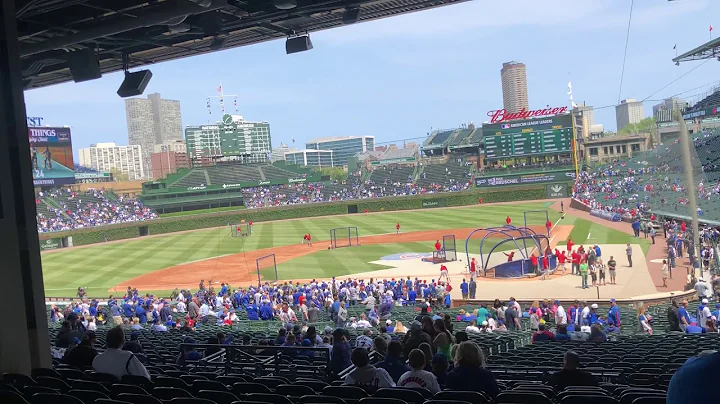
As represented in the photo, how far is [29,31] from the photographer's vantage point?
9578 mm

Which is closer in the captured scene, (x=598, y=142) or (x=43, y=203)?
(x=43, y=203)

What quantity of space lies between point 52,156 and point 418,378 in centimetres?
6474

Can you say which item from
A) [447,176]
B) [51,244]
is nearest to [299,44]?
[51,244]

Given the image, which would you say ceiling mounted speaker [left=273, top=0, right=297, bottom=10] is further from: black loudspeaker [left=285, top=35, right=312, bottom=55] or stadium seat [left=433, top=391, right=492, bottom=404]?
stadium seat [left=433, top=391, right=492, bottom=404]

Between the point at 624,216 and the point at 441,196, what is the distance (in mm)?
26842

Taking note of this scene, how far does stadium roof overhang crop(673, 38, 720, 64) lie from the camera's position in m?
46.5

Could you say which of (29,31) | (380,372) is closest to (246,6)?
(29,31)

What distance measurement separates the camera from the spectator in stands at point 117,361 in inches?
246

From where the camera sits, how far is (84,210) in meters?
66.1

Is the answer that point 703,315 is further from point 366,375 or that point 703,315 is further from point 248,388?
point 248,388

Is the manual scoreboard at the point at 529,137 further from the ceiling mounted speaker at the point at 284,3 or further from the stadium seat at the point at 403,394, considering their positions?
the stadium seat at the point at 403,394

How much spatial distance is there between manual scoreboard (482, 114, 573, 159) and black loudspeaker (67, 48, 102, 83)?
6042 cm

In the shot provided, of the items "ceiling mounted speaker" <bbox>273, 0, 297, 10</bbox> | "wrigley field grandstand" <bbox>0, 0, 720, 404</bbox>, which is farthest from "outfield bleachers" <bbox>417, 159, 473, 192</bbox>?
"ceiling mounted speaker" <bbox>273, 0, 297, 10</bbox>

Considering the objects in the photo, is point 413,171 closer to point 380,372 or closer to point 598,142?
point 598,142
